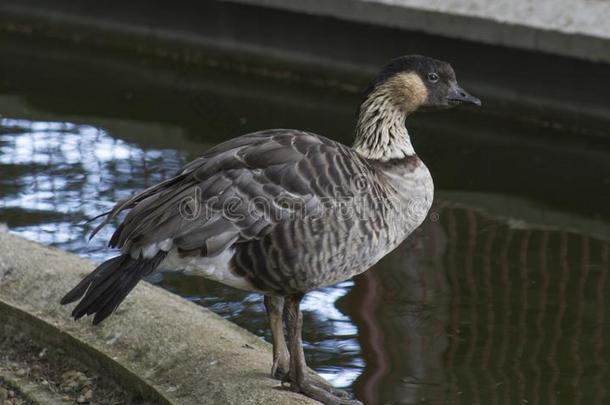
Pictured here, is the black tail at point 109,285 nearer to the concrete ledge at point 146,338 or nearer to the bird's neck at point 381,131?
the concrete ledge at point 146,338

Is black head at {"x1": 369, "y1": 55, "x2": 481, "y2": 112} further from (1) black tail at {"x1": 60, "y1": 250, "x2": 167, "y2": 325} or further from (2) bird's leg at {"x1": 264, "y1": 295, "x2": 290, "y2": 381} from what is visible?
(1) black tail at {"x1": 60, "y1": 250, "x2": 167, "y2": 325}

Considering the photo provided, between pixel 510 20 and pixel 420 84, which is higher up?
pixel 510 20

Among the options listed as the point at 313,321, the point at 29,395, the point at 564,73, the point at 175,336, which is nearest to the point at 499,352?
the point at 313,321

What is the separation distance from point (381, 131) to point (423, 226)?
7.16 ft

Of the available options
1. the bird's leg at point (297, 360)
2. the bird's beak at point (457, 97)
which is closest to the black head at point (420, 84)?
the bird's beak at point (457, 97)

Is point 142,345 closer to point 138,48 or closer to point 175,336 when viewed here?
point 175,336

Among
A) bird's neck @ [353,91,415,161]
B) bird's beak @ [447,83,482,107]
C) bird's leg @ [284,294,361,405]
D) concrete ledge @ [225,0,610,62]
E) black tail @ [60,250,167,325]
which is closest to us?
black tail @ [60,250,167,325]

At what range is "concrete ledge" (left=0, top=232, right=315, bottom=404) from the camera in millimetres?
3830

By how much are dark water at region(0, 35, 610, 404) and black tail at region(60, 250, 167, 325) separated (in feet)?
3.98

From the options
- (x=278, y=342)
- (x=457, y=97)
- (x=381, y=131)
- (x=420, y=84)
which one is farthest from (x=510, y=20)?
(x=278, y=342)

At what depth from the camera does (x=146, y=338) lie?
4109 mm

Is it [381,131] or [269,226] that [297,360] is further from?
[381,131]

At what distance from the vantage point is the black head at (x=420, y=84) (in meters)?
4.27

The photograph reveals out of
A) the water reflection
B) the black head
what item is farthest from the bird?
the water reflection
